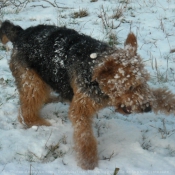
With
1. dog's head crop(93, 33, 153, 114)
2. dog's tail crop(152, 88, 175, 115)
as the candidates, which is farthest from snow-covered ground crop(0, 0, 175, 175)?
dog's head crop(93, 33, 153, 114)

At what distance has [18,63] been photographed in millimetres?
3576

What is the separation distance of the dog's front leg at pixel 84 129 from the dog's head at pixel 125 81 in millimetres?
299

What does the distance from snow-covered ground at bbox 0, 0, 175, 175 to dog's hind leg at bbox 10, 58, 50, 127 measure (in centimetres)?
14

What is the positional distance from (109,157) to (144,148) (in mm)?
432

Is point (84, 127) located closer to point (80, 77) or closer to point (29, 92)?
point (80, 77)

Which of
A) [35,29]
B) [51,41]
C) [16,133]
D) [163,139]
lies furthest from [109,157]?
[35,29]

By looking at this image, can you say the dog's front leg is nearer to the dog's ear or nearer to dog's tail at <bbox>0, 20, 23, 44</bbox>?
the dog's ear

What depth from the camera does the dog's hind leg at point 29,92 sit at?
355cm

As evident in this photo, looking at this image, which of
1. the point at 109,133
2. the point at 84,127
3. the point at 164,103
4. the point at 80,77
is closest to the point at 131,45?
the point at 80,77

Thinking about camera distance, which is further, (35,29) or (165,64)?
(165,64)

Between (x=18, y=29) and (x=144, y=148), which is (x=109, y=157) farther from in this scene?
(x=18, y=29)

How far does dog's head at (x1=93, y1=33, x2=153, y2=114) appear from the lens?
2.66m

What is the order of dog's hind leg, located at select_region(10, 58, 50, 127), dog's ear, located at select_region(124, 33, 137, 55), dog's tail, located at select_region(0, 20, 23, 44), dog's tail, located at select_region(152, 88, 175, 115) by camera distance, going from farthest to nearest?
dog's tail, located at select_region(0, 20, 23, 44) → dog's hind leg, located at select_region(10, 58, 50, 127) → dog's tail, located at select_region(152, 88, 175, 115) → dog's ear, located at select_region(124, 33, 137, 55)

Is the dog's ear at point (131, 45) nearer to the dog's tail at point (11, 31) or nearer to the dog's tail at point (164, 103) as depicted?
the dog's tail at point (164, 103)
